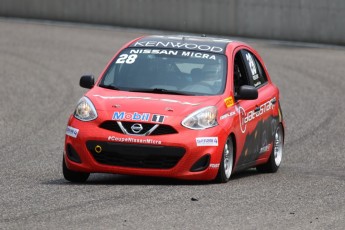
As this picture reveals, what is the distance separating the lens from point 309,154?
1577 centimetres

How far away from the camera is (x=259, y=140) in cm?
1299

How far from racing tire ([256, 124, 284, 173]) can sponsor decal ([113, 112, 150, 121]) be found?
2.76 metres

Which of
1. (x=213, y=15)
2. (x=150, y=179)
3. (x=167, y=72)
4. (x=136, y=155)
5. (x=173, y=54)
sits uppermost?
(x=173, y=54)

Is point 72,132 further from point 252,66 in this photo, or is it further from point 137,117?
point 252,66

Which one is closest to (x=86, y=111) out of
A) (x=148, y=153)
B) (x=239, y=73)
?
(x=148, y=153)

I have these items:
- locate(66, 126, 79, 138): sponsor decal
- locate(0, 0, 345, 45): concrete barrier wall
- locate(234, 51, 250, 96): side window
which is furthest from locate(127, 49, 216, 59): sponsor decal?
locate(0, 0, 345, 45): concrete barrier wall

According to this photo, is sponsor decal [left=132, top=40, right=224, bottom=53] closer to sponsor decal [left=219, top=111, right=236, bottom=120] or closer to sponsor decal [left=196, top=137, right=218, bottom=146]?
sponsor decal [left=219, top=111, right=236, bottom=120]

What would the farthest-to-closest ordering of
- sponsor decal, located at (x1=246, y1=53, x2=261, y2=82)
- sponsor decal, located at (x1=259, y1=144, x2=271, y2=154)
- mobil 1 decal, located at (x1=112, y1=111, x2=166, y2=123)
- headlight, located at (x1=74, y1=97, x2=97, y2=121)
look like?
sponsor decal, located at (x1=246, y1=53, x2=261, y2=82), sponsor decal, located at (x1=259, y1=144, x2=271, y2=154), headlight, located at (x1=74, y1=97, x2=97, y2=121), mobil 1 decal, located at (x1=112, y1=111, x2=166, y2=123)

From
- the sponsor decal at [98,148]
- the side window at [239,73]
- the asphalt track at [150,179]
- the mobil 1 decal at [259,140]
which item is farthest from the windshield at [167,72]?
the sponsor decal at [98,148]

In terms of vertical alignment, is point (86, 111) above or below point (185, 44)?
below

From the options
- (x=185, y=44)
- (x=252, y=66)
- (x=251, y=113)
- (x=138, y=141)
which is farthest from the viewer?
(x=252, y=66)

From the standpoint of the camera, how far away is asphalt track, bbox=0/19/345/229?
918cm

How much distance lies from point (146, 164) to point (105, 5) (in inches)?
871

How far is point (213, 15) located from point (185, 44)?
18701 millimetres
